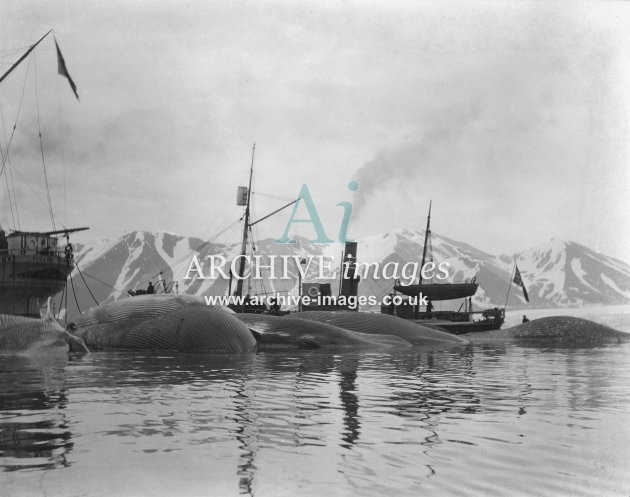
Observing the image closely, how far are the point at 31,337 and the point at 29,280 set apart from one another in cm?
5208

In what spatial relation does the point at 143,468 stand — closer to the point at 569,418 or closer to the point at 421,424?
the point at 421,424

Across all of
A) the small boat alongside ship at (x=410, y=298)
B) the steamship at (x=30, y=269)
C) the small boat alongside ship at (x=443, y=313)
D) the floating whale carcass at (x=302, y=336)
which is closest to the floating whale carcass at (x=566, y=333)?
the floating whale carcass at (x=302, y=336)

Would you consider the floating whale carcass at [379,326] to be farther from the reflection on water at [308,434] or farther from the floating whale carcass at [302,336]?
the reflection on water at [308,434]

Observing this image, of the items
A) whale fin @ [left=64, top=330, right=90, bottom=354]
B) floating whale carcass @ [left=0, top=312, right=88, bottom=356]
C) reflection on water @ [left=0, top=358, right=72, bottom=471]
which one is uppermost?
reflection on water @ [left=0, top=358, right=72, bottom=471]

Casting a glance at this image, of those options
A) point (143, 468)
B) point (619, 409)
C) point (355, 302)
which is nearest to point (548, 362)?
point (619, 409)

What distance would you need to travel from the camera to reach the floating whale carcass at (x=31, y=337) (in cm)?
1473

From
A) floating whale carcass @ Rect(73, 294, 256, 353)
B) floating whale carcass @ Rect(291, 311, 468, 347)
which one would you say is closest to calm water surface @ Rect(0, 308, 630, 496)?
floating whale carcass @ Rect(73, 294, 256, 353)

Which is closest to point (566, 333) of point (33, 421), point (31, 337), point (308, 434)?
point (31, 337)

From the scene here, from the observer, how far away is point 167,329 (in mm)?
18000

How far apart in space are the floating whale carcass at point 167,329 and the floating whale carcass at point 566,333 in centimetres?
1479

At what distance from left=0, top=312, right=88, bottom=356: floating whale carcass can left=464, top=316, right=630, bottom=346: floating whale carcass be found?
1889 centimetres

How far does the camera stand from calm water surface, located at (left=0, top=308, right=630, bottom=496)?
14.3 feet

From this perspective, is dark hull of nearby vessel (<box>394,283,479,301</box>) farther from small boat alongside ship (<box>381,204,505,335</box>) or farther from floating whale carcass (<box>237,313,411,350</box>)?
floating whale carcass (<box>237,313,411,350</box>)

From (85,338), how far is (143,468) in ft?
53.2
